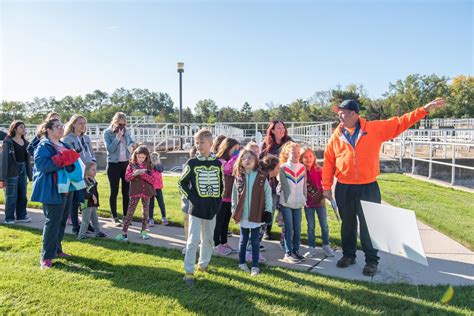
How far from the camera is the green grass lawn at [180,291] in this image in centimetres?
318

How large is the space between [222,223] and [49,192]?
2.11 metres

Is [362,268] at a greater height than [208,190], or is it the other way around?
[208,190]

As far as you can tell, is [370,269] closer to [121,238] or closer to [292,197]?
[292,197]

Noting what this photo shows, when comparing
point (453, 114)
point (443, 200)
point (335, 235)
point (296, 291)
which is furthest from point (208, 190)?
point (453, 114)

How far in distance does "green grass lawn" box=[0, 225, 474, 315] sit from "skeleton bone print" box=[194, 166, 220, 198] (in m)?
0.89

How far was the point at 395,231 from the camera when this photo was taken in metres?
3.46

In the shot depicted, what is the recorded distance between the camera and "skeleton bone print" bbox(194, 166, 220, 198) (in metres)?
3.88

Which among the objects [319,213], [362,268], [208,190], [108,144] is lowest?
[362,268]

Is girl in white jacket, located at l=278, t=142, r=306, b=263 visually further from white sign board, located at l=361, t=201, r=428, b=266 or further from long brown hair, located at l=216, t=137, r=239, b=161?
white sign board, located at l=361, t=201, r=428, b=266

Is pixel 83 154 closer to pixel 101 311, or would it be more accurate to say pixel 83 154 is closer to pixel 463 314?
pixel 101 311

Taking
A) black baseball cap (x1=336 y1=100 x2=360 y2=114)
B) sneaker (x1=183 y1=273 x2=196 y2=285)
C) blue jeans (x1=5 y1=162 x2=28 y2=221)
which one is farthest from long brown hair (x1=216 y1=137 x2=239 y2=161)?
blue jeans (x1=5 y1=162 x2=28 y2=221)

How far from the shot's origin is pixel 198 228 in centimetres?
391

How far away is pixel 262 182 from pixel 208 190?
27.7 inches

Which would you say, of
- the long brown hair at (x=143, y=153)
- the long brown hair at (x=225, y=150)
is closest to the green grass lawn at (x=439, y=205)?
the long brown hair at (x=225, y=150)
